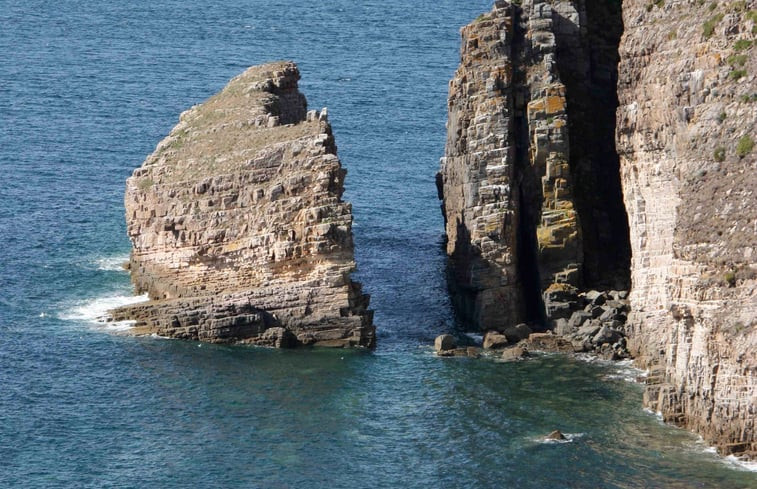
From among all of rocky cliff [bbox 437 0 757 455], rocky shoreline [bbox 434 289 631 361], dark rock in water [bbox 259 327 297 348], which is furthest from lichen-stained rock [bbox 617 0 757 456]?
dark rock in water [bbox 259 327 297 348]

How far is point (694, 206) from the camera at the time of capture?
111m

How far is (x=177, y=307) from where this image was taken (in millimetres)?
133625

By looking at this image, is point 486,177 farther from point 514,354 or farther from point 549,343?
point 514,354

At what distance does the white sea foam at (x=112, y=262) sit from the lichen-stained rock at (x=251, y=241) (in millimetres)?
10389

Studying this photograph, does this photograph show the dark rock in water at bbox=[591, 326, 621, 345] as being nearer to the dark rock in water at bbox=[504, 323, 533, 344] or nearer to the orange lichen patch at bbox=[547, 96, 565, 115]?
the dark rock in water at bbox=[504, 323, 533, 344]

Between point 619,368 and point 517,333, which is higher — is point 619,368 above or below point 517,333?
below

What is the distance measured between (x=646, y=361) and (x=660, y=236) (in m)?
7.74

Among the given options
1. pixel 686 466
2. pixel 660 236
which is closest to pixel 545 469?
pixel 686 466

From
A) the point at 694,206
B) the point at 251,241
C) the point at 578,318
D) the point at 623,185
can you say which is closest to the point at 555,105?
the point at 623,185

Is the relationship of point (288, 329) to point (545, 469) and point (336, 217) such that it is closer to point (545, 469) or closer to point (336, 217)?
point (336, 217)

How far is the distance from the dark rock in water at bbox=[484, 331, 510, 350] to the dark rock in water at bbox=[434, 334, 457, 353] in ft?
7.26

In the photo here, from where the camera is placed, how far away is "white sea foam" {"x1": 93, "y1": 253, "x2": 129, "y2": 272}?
492 feet

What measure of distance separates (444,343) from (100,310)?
2460 centimetres

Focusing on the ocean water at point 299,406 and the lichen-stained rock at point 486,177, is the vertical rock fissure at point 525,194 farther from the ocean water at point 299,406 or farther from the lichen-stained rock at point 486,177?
the ocean water at point 299,406
